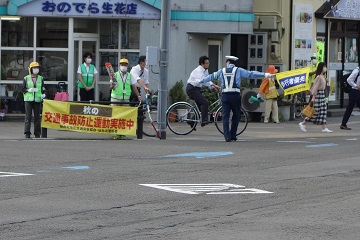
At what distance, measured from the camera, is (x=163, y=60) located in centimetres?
2227

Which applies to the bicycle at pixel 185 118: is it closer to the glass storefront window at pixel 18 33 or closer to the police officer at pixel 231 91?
the police officer at pixel 231 91

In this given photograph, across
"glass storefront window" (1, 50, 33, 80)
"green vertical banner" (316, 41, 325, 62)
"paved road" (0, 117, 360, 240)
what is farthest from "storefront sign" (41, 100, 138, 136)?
"green vertical banner" (316, 41, 325, 62)

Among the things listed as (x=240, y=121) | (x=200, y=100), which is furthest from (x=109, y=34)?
(x=240, y=121)

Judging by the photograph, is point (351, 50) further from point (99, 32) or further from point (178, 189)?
point (178, 189)

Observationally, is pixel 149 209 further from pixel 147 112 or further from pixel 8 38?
pixel 8 38

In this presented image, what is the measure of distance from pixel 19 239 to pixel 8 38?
19.4 metres

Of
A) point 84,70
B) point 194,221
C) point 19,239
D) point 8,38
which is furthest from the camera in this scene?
point 8,38

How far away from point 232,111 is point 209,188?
27.5ft

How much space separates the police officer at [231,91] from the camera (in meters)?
21.2

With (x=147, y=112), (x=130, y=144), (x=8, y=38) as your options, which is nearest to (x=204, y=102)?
(x=147, y=112)

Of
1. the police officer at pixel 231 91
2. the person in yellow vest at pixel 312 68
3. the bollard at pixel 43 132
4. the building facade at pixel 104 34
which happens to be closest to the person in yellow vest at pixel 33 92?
the bollard at pixel 43 132

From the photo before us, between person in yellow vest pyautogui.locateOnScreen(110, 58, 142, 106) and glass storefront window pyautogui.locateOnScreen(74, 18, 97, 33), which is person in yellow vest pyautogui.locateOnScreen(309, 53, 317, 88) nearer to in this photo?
glass storefront window pyautogui.locateOnScreen(74, 18, 97, 33)

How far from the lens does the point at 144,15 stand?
2822 cm

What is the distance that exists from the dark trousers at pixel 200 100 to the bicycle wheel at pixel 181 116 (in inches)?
7.5
